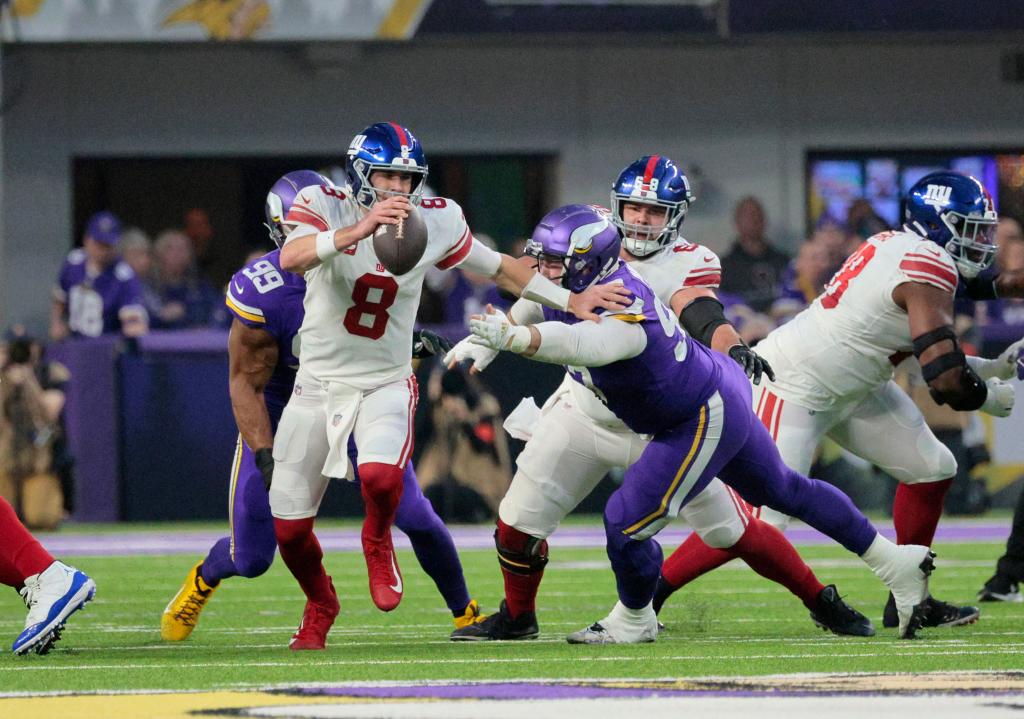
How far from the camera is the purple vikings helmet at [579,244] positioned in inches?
232

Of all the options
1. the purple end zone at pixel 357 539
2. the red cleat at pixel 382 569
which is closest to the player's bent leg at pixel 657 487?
the red cleat at pixel 382 569

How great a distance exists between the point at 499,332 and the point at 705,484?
92 centimetres

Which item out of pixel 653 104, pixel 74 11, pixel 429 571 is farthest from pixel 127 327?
pixel 429 571

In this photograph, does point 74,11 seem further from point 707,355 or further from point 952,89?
point 707,355

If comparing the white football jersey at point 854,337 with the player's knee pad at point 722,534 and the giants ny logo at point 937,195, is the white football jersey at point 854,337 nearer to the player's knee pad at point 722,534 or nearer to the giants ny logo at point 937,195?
the giants ny logo at point 937,195

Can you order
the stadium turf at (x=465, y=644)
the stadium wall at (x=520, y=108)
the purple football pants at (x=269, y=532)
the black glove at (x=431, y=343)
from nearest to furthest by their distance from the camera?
1. the stadium turf at (x=465, y=644)
2. the purple football pants at (x=269, y=532)
3. the black glove at (x=431, y=343)
4. the stadium wall at (x=520, y=108)

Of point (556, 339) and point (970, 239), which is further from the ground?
point (970, 239)

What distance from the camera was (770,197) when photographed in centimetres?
1686

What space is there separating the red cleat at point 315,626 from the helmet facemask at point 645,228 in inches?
62.2

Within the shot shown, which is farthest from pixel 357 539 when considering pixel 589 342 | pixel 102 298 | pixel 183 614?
pixel 589 342

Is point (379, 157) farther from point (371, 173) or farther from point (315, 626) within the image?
point (315, 626)

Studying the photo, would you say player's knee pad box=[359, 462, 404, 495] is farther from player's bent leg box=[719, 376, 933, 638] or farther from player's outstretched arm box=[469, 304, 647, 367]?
player's bent leg box=[719, 376, 933, 638]

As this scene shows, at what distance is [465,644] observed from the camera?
20.4 ft

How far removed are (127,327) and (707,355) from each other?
7674mm
